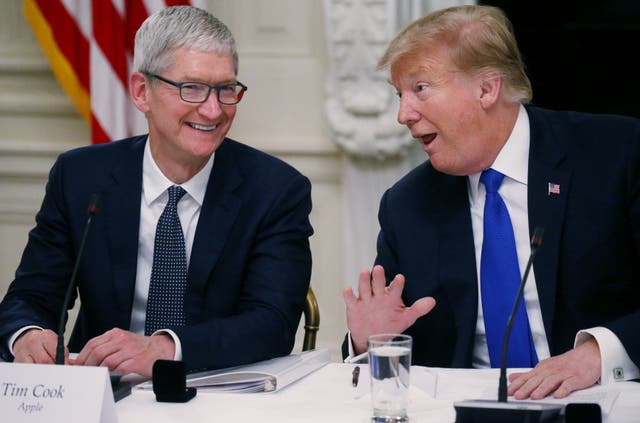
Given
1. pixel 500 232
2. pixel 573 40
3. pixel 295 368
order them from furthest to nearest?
1. pixel 573 40
2. pixel 500 232
3. pixel 295 368

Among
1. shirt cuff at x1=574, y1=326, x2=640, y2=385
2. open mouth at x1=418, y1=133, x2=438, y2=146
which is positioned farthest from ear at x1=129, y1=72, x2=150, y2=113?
shirt cuff at x1=574, y1=326, x2=640, y2=385

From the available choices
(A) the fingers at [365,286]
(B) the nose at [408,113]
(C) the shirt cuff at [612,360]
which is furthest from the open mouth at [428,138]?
(C) the shirt cuff at [612,360]

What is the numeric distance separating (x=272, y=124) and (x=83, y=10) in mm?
875

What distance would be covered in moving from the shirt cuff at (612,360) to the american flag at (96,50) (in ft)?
7.67

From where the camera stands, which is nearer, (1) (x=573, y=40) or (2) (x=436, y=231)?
(2) (x=436, y=231)

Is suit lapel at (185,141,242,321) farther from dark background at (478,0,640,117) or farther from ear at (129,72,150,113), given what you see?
dark background at (478,0,640,117)

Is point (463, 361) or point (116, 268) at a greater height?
point (116, 268)

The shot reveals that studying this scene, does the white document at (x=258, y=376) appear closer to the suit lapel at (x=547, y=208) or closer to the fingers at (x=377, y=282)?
the fingers at (x=377, y=282)

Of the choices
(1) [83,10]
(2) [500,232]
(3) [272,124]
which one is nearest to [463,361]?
(2) [500,232]

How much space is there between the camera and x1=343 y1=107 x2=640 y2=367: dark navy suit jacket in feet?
8.64

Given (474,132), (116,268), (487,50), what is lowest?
(116,268)

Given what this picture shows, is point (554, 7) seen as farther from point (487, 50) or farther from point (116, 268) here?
point (116, 268)

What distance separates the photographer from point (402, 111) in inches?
108

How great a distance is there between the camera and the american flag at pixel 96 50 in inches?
166
